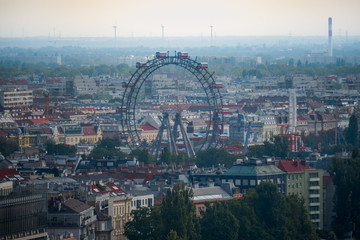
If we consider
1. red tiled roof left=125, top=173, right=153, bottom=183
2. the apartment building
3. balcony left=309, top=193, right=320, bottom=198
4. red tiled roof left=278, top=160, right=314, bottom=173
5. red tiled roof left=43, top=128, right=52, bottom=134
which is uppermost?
red tiled roof left=278, top=160, right=314, bottom=173

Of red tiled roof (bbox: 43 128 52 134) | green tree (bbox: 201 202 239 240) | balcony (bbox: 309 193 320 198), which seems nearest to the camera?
green tree (bbox: 201 202 239 240)

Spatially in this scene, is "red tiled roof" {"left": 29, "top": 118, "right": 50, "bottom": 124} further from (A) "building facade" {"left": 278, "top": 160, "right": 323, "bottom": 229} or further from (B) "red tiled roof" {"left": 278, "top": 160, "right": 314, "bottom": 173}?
(A) "building facade" {"left": 278, "top": 160, "right": 323, "bottom": 229}

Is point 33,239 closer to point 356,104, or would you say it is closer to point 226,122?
point 226,122

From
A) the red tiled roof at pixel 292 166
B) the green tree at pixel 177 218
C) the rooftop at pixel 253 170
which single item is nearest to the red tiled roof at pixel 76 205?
the green tree at pixel 177 218

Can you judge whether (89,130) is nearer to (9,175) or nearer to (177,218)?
(9,175)

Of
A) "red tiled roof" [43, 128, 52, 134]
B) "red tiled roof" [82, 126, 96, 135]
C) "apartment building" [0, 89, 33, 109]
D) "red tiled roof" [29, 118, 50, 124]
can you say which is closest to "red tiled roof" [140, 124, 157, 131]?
"red tiled roof" [82, 126, 96, 135]

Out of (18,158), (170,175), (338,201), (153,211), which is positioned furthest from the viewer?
(18,158)

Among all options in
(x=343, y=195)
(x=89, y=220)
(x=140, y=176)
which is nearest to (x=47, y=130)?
(x=140, y=176)

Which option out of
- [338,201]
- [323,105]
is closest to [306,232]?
[338,201]

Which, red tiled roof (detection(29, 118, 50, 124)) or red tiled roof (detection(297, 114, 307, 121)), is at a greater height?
red tiled roof (detection(29, 118, 50, 124))
